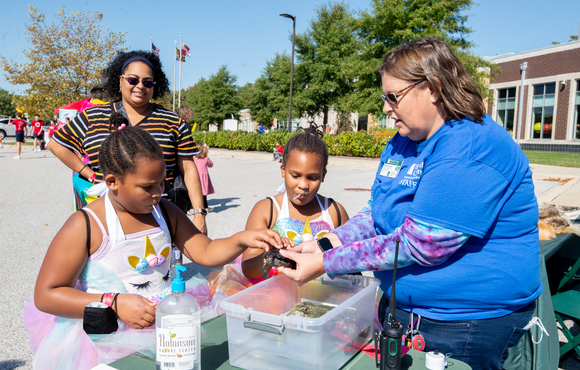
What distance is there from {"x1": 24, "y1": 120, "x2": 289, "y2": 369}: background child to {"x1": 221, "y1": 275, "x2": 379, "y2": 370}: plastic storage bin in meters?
0.31

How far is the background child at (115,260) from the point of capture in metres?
1.70

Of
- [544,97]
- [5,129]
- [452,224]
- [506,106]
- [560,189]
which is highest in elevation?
[544,97]

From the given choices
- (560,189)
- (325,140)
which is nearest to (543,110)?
(325,140)

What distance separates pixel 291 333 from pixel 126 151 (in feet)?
3.59

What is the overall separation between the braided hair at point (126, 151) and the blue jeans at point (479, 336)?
1365mm

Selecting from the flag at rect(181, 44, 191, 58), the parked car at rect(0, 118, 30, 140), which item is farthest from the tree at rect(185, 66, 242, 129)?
the parked car at rect(0, 118, 30, 140)

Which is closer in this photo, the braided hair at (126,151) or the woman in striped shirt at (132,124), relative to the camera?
the braided hair at (126,151)

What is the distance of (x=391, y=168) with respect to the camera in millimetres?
1952

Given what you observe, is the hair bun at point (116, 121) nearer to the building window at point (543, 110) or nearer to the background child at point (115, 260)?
the background child at point (115, 260)

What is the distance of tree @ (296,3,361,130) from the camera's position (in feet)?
115

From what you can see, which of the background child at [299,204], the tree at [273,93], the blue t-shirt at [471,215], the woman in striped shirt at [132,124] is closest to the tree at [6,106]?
the tree at [273,93]

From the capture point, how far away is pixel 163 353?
1361mm

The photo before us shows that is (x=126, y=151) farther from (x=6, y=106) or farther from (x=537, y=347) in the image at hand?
(x=6, y=106)

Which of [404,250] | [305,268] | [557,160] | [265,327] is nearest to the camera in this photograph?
[265,327]
